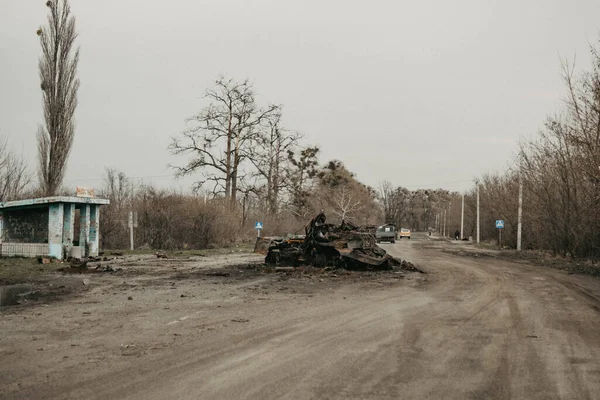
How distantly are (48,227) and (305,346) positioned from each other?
19.9 metres

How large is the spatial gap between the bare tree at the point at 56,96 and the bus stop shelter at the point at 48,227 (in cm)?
735

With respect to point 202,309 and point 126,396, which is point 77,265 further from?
point 126,396

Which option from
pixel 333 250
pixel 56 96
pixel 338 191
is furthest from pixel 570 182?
pixel 338 191

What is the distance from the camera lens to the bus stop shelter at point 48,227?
2334 centimetres

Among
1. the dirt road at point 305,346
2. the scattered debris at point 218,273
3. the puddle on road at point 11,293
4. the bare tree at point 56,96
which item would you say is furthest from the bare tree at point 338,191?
the dirt road at point 305,346

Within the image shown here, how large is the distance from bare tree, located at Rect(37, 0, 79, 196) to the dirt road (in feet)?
73.9

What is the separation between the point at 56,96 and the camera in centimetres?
3384

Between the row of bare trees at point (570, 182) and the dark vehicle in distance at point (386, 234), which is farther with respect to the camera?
the dark vehicle in distance at point (386, 234)

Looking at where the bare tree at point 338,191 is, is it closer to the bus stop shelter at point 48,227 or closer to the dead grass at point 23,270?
the bus stop shelter at point 48,227

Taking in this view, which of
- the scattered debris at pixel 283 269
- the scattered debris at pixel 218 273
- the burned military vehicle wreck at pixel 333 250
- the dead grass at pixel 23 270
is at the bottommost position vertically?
the dead grass at pixel 23 270

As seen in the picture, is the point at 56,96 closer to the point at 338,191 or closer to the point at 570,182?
the point at 570,182

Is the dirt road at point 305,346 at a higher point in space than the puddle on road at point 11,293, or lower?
higher

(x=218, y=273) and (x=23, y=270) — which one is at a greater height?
(x=218, y=273)

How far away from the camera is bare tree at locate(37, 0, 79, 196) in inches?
1309
